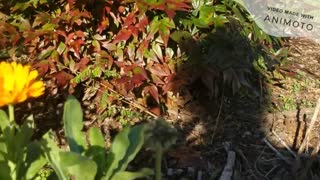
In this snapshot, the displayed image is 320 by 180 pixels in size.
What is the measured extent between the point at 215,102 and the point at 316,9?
132 centimetres

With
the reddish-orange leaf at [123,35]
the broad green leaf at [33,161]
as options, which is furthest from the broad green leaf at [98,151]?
the reddish-orange leaf at [123,35]

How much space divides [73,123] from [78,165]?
211 mm

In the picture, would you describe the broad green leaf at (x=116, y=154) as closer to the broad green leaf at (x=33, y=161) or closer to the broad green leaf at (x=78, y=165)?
the broad green leaf at (x=78, y=165)

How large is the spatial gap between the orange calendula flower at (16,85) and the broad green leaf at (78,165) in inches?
7.1

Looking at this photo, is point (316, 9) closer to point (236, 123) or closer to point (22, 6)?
point (236, 123)

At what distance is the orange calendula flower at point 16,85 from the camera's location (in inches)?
58.6

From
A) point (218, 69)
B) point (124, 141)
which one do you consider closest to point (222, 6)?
point (218, 69)

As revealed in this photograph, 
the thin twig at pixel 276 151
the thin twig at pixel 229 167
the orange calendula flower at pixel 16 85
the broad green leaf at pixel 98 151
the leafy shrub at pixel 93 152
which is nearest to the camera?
the orange calendula flower at pixel 16 85

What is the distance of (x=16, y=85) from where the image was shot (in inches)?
60.7

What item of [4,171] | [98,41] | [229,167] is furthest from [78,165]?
[98,41]

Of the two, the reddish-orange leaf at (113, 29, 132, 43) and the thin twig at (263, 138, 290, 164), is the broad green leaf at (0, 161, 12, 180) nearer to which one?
the reddish-orange leaf at (113, 29, 132, 43)

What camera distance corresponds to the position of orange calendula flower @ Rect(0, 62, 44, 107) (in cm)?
149

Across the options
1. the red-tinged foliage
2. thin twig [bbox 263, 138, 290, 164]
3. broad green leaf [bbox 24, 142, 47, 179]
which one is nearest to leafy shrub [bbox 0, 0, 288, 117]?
the red-tinged foliage

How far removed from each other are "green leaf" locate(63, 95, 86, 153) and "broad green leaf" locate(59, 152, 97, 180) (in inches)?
3.5
